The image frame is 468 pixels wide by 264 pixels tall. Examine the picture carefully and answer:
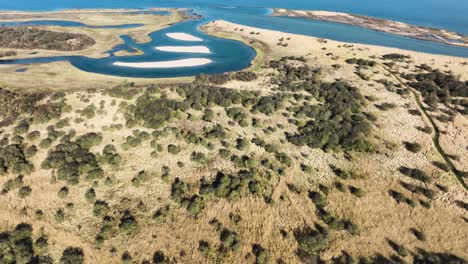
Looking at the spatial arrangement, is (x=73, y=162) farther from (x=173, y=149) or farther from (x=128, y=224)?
(x=128, y=224)

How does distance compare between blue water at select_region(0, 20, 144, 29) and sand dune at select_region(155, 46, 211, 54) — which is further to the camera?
blue water at select_region(0, 20, 144, 29)

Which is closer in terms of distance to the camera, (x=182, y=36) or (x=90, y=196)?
(x=90, y=196)

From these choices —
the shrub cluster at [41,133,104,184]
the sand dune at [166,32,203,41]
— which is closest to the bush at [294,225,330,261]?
the shrub cluster at [41,133,104,184]

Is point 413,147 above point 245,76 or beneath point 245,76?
beneath

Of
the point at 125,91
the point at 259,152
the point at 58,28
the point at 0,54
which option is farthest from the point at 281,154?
the point at 58,28

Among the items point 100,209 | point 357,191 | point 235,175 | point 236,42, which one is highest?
point 236,42

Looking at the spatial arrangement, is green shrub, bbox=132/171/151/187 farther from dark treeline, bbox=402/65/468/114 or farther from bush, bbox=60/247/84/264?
dark treeline, bbox=402/65/468/114

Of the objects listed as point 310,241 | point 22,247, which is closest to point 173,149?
point 22,247

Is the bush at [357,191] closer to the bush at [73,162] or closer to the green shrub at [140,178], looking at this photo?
the green shrub at [140,178]

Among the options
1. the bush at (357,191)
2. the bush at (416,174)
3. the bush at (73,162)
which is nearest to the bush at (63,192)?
the bush at (73,162)

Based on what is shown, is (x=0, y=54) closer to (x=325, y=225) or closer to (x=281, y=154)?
(x=281, y=154)
